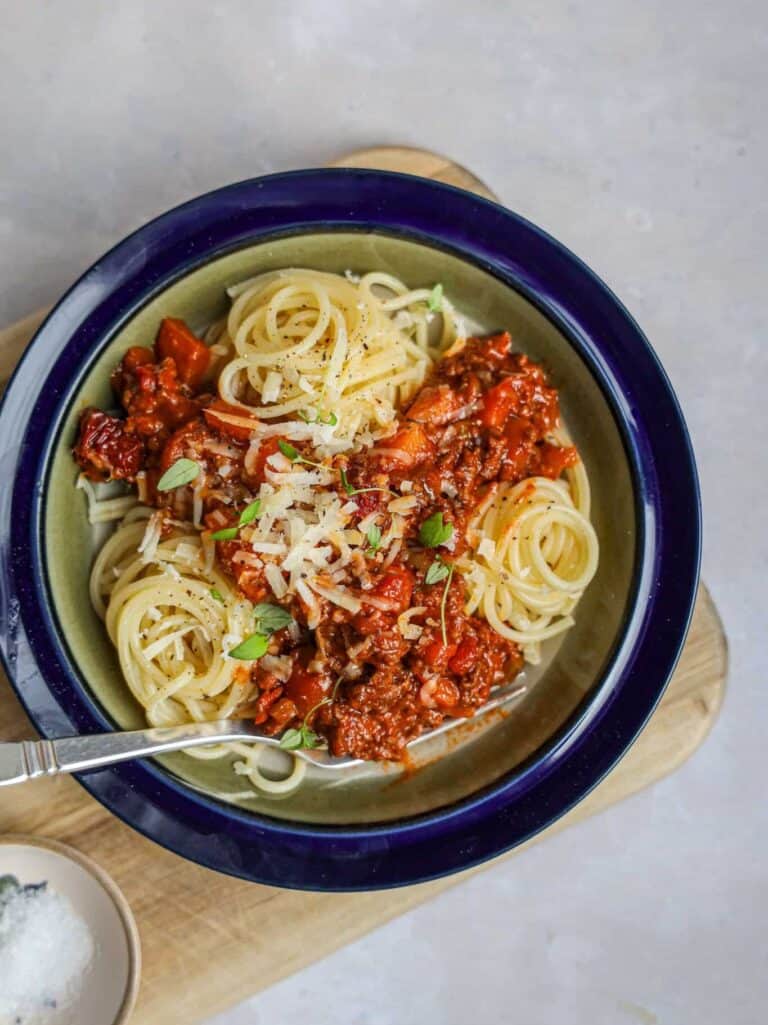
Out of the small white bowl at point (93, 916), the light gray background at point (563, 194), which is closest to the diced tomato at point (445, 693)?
the light gray background at point (563, 194)

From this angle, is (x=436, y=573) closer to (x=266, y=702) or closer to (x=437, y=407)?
(x=437, y=407)

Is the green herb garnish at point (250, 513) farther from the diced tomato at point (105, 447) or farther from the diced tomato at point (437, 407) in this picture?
the diced tomato at point (437, 407)

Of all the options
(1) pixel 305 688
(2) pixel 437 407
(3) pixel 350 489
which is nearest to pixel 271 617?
(1) pixel 305 688

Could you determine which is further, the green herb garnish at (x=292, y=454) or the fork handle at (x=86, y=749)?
the green herb garnish at (x=292, y=454)

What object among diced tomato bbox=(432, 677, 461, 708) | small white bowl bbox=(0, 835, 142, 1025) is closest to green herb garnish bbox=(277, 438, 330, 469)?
diced tomato bbox=(432, 677, 461, 708)

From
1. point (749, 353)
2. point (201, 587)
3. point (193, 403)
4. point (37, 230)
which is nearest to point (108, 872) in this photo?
point (201, 587)

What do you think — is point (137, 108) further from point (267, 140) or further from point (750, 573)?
point (750, 573)
